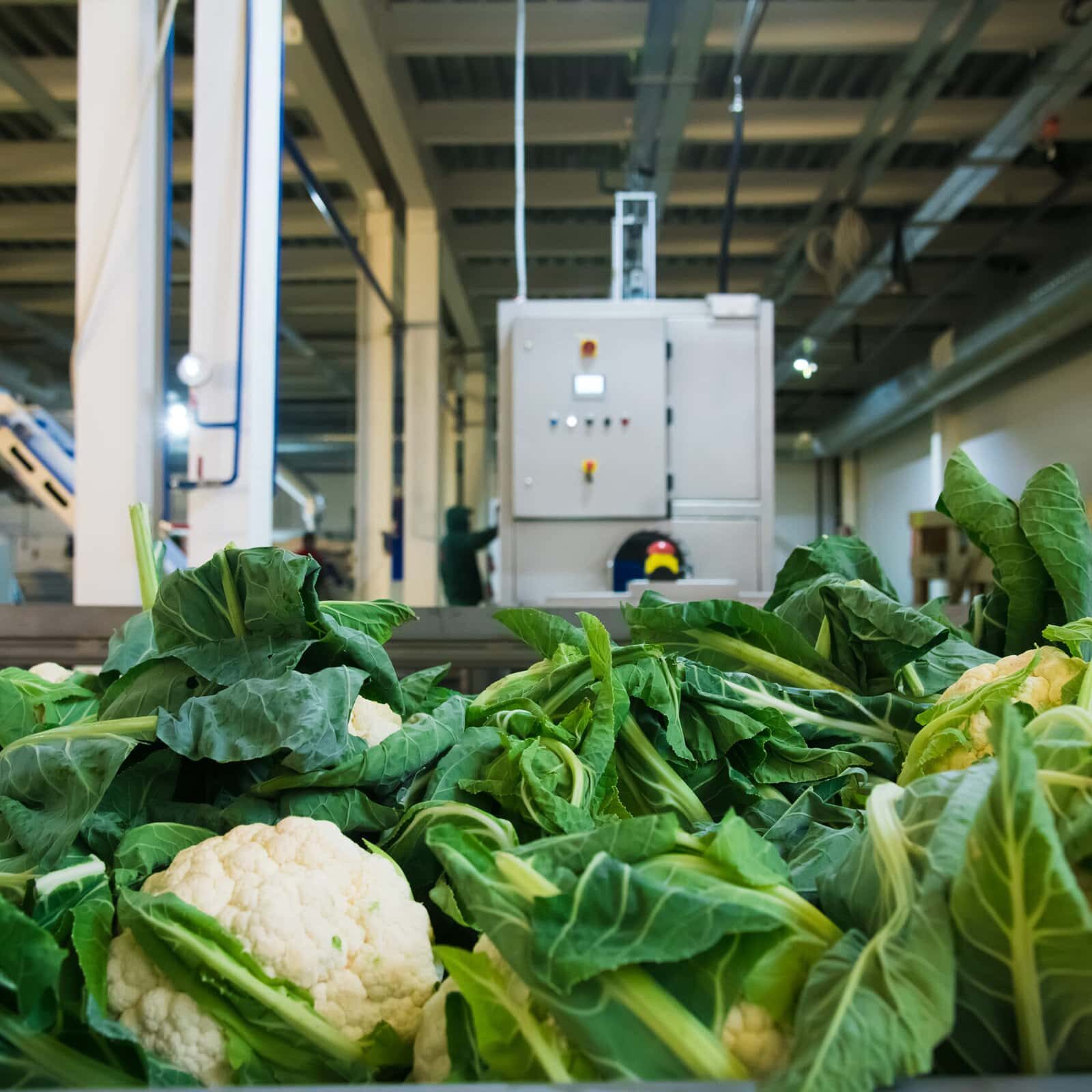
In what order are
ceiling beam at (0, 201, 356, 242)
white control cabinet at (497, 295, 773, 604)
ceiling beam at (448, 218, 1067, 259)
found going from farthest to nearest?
ceiling beam at (448, 218, 1067, 259), ceiling beam at (0, 201, 356, 242), white control cabinet at (497, 295, 773, 604)

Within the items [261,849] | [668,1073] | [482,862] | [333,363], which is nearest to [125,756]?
[261,849]

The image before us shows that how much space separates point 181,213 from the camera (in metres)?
6.36

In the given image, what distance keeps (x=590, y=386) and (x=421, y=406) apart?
9.09 feet

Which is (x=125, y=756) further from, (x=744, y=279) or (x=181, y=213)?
(x=744, y=279)

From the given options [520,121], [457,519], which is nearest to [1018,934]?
[520,121]

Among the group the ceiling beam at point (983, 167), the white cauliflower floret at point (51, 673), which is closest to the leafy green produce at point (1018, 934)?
the white cauliflower floret at point (51, 673)

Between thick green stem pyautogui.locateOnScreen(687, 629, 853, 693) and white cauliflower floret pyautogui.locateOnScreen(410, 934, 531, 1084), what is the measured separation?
46 centimetres

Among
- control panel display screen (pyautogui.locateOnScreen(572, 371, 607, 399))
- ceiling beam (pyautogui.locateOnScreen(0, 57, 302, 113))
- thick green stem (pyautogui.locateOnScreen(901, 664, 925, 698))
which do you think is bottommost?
thick green stem (pyautogui.locateOnScreen(901, 664, 925, 698))

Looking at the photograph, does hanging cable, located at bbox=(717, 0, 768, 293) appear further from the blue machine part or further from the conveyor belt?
the blue machine part

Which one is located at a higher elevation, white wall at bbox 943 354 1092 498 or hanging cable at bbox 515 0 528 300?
hanging cable at bbox 515 0 528 300

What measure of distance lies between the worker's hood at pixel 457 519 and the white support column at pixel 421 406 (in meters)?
0.63

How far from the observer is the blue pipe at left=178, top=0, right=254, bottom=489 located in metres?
2.58

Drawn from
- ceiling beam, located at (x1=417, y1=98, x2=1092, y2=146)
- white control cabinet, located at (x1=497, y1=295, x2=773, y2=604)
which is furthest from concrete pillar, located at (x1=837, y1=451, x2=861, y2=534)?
white control cabinet, located at (x1=497, y1=295, x2=773, y2=604)

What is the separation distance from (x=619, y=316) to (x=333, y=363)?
25.1 feet
